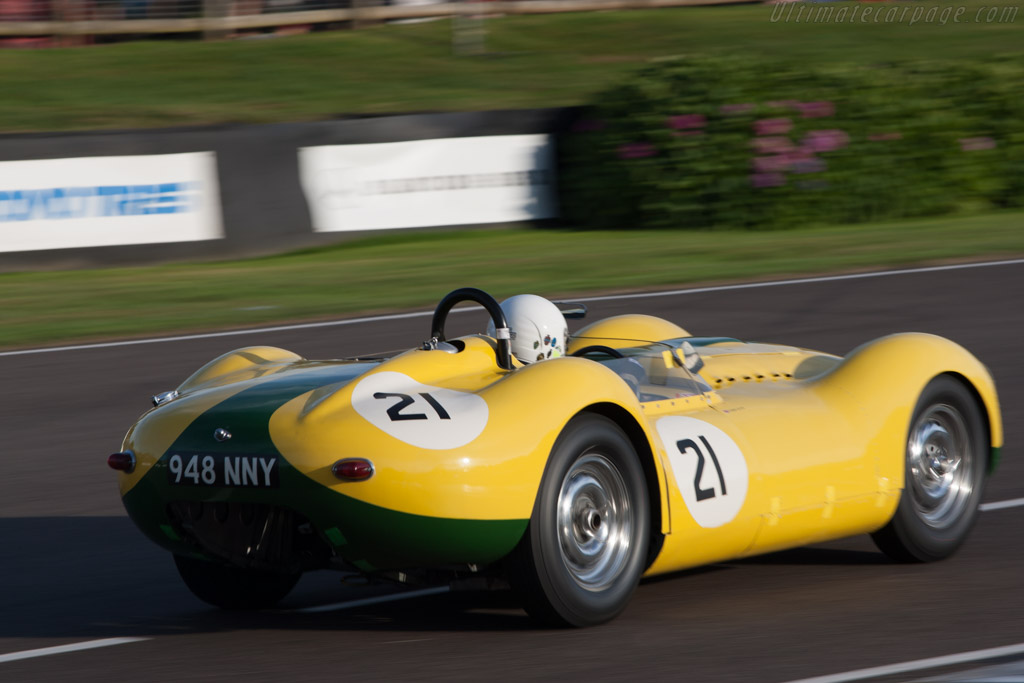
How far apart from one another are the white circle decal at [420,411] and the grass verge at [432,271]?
8.14 meters

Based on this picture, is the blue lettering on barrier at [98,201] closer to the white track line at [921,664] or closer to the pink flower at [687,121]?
the pink flower at [687,121]

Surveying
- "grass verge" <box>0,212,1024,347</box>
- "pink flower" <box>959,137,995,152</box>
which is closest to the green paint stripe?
"grass verge" <box>0,212,1024,347</box>

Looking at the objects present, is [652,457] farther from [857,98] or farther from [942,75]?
[942,75]

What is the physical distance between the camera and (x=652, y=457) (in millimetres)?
5277

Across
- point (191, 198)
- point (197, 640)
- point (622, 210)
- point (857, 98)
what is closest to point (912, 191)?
point (857, 98)

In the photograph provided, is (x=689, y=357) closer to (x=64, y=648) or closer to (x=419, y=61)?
(x=64, y=648)

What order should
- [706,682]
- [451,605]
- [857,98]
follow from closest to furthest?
[706,682]
[451,605]
[857,98]

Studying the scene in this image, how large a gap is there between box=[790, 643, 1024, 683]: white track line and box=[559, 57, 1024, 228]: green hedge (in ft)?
46.6

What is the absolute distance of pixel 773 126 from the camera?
18641 mm

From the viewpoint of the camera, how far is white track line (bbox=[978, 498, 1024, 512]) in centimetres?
699

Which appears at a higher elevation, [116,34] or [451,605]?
[116,34]

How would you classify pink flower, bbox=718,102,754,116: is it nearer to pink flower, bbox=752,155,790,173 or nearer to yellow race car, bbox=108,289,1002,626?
pink flower, bbox=752,155,790,173

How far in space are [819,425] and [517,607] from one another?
1.34m

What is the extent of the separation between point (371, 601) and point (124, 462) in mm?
1116
